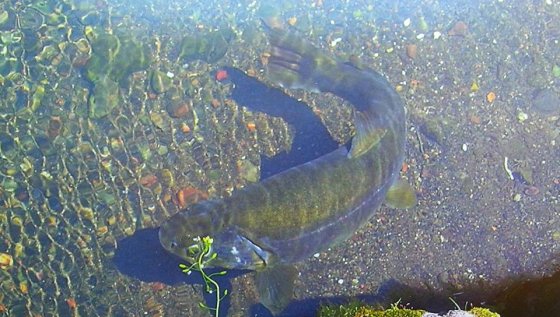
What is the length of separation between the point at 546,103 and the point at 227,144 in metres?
4.00

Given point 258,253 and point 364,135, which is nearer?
point 258,253

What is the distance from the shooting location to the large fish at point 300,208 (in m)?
4.75

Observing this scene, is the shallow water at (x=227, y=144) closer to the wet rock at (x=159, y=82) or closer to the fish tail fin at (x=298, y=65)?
the wet rock at (x=159, y=82)

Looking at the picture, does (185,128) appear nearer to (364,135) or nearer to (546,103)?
(364,135)

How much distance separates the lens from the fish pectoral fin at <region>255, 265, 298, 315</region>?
5.12 m

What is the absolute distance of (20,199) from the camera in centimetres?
564

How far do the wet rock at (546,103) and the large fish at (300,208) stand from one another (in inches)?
96.0

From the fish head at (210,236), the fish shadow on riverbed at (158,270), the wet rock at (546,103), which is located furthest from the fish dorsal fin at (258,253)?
the wet rock at (546,103)

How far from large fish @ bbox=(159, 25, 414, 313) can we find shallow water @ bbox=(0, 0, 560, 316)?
2.34ft

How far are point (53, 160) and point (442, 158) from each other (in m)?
4.32

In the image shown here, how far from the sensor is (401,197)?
5.79 metres

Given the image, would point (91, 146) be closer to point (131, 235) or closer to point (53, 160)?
point (53, 160)

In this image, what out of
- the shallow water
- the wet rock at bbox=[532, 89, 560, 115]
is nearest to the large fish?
the shallow water

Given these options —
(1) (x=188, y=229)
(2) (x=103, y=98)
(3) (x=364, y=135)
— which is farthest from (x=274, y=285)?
(2) (x=103, y=98)
